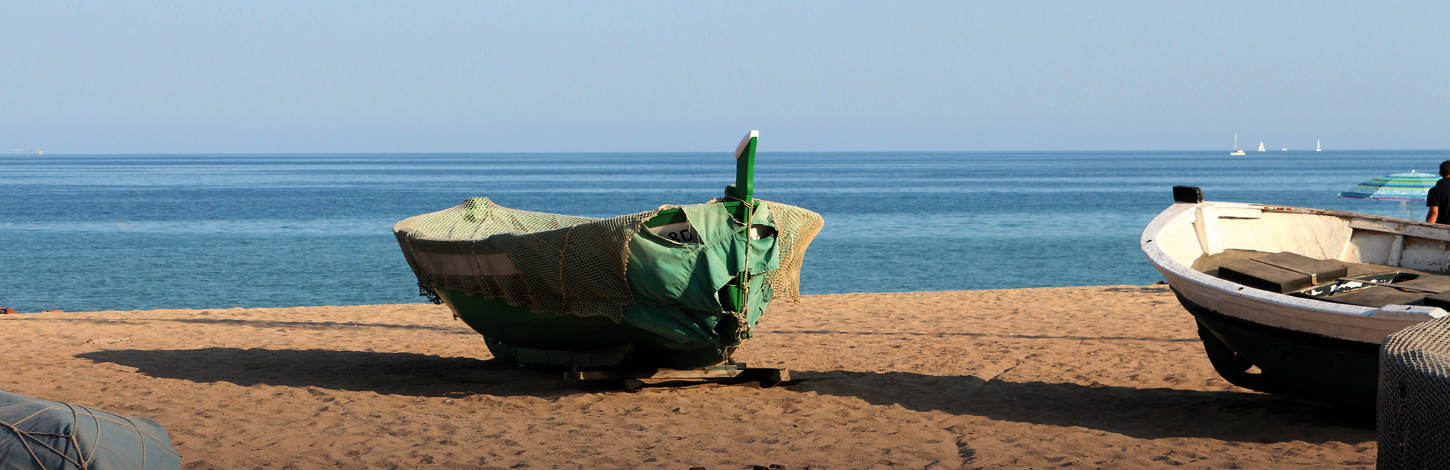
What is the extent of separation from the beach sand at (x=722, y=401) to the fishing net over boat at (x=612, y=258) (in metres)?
0.79

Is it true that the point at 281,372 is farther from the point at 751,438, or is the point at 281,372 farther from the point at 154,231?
the point at 154,231

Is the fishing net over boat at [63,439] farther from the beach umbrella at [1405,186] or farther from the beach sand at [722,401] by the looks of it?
the beach umbrella at [1405,186]

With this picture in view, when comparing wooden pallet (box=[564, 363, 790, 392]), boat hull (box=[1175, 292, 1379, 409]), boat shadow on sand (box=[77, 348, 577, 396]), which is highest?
boat hull (box=[1175, 292, 1379, 409])

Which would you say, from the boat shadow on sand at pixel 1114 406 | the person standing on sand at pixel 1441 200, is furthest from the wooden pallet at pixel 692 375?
the person standing on sand at pixel 1441 200

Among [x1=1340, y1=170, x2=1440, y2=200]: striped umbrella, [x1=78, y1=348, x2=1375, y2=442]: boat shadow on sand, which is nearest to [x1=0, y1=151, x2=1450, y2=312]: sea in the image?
[x1=1340, y1=170, x2=1440, y2=200]: striped umbrella

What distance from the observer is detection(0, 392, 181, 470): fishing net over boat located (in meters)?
5.04

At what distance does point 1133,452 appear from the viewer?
6641 mm

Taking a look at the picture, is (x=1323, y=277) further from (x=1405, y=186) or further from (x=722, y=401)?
(x=1405, y=186)

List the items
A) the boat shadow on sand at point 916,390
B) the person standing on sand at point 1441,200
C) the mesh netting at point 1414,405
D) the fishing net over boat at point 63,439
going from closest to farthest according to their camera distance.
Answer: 1. the mesh netting at point 1414,405
2. the fishing net over boat at point 63,439
3. the boat shadow on sand at point 916,390
4. the person standing on sand at point 1441,200

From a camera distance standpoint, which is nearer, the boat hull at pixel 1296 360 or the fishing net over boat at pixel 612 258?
the boat hull at pixel 1296 360

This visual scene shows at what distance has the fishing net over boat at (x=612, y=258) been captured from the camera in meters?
7.77

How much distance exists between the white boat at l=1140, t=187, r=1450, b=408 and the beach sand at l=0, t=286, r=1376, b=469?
473 mm

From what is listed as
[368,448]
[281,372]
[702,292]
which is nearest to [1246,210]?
[702,292]

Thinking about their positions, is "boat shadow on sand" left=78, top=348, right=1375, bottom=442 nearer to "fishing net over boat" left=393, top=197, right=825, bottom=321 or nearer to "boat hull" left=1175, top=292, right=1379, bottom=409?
"boat hull" left=1175, top=292, right=1379, bottom=409
